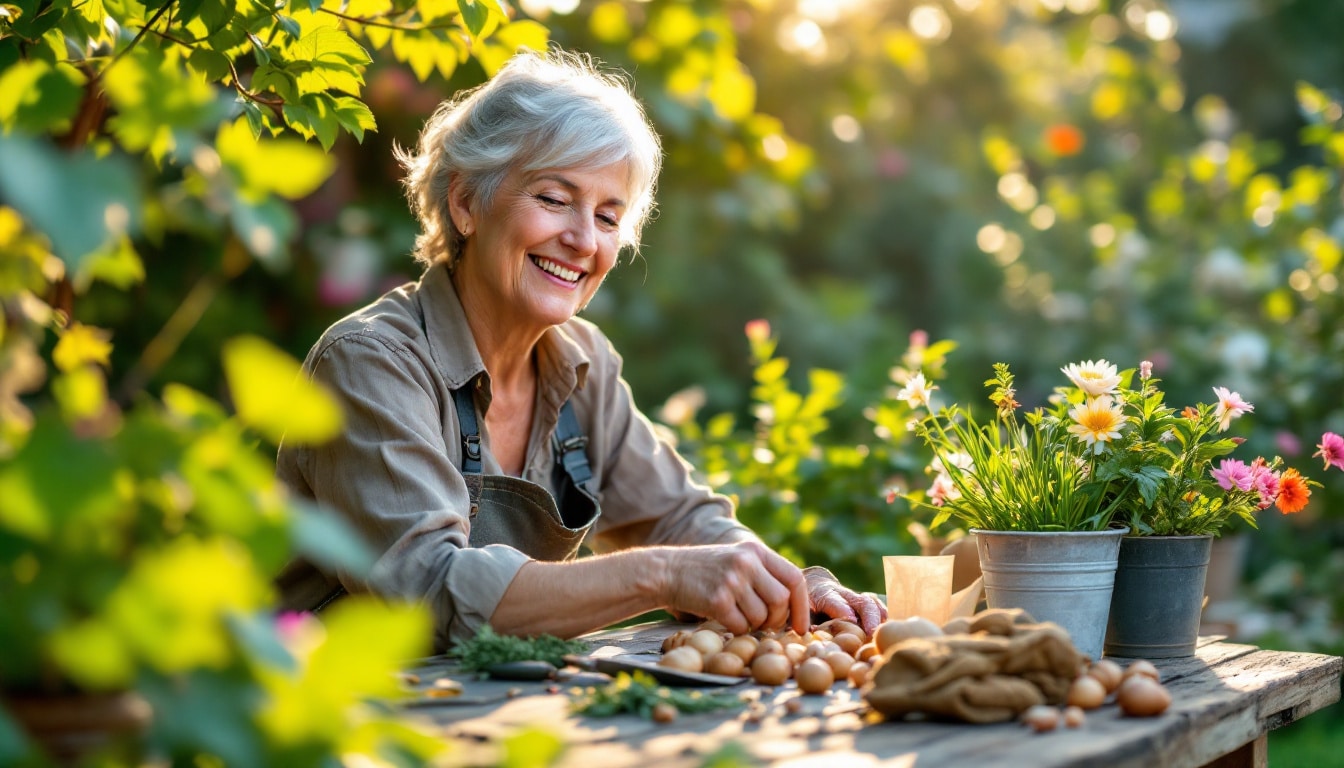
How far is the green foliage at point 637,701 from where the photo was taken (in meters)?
1.57

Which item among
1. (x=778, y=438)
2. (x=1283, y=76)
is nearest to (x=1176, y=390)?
(x=778, y=438)

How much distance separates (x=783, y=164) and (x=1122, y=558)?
302 centimetres

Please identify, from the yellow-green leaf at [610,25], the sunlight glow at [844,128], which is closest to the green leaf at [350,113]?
the yellow-green leaf at [610,25]

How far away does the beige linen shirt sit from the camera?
2.04 metres

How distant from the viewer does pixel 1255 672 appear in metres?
1.90

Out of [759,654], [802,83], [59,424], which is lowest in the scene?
[759,654]

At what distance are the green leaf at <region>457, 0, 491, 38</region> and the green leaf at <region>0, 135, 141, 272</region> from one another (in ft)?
4.11

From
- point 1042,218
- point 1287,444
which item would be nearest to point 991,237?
point 1042,218

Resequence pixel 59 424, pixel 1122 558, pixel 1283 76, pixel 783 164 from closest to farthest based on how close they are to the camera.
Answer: pixel 59 424
pixel 1122 558
pixel 783 164
pixel 1283 76

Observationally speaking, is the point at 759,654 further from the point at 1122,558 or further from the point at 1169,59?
the point at 1169,59

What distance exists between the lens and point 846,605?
231 centimetres

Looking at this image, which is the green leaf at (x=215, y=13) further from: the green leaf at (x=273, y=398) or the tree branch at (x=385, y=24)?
the green leaf at (x=273, y=398)

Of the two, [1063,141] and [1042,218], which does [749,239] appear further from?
[1063,141]

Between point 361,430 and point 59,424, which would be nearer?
point 59,424
